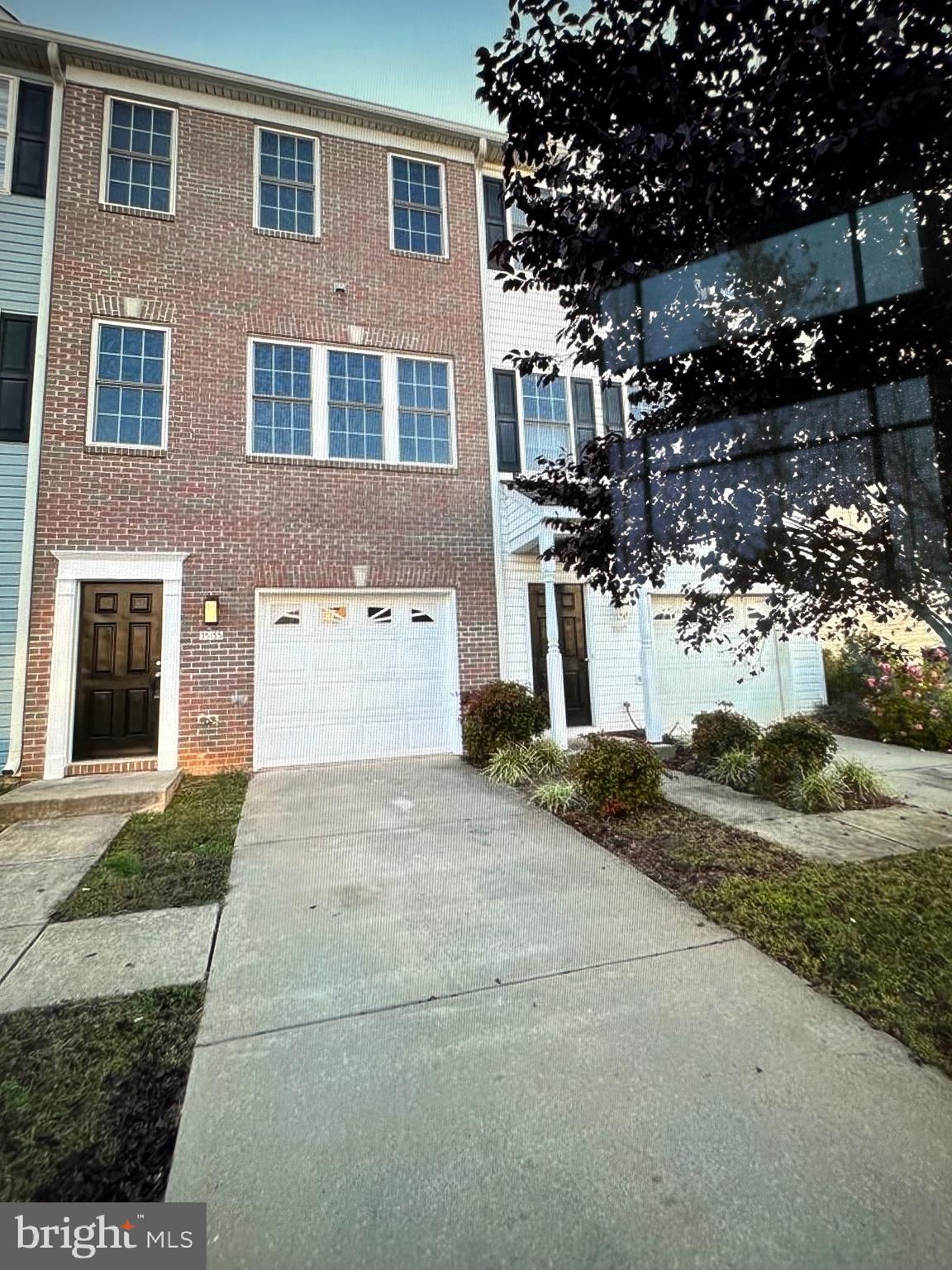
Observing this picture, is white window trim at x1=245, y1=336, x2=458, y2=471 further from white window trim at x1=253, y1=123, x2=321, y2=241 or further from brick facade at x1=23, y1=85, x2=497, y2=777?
white window trim at x1=253, y1=123, x2=321, y2=241

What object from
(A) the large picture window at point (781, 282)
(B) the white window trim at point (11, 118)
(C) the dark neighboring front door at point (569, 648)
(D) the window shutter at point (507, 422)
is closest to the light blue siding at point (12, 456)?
(B) the white window trim at point (11, 118)

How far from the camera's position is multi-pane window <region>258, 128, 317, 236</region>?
7.98 m

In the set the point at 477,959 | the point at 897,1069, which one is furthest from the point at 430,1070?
the point at 897,1069

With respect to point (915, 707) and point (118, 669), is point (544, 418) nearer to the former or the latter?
point (915, 707)

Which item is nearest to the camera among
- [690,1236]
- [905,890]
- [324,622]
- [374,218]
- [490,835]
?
[690,1236]

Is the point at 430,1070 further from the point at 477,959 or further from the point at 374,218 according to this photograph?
the point at 374,218

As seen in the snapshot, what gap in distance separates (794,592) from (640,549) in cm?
82

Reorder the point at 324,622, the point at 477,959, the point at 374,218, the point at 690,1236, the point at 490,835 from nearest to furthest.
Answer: the point at 690,1236 → the point at 477,959 → the point at 490,835 → the point at 324,622 → the point at 374,218

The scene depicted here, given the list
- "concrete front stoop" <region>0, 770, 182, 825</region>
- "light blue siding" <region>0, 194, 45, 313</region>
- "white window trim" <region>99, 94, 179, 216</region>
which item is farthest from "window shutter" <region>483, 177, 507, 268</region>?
"concrete front stoop" <region>0, 770, 182, 825</region>

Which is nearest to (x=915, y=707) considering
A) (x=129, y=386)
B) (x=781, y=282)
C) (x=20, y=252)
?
(x=781, y=282)

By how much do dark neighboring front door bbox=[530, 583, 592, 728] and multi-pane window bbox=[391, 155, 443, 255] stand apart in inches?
213

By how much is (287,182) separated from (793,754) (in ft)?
31.8

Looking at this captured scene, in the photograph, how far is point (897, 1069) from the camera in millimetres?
1904

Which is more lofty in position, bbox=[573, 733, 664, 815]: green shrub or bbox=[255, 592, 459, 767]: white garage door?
bbox=[255, 592, 459, 767]: white garage door
